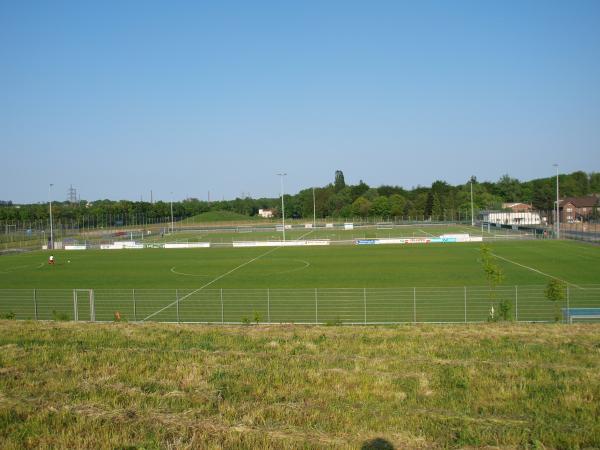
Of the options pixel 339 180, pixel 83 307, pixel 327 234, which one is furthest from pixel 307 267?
pixel 339 180

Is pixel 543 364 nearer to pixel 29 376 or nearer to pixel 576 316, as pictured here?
pixel 29 376

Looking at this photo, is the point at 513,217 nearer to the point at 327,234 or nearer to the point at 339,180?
the point at 327,234

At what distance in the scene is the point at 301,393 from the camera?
21.8 feet

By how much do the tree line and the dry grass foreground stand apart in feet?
349

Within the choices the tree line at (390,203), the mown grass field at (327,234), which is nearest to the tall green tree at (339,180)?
the tree line at (390,203)

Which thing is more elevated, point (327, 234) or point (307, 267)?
point (327, 234)

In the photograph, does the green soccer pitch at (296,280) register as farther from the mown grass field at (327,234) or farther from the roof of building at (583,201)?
the roof of building at (583,201)

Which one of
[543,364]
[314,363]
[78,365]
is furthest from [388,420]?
[78,365]

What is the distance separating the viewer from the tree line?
421 feet

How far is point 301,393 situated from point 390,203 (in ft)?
441

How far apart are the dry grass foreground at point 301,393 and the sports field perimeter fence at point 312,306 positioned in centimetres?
888

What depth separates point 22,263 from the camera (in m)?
49.9

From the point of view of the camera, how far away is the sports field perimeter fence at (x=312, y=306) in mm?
20469

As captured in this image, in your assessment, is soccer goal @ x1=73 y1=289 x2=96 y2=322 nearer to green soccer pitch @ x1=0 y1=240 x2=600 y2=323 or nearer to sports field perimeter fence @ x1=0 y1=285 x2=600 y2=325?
sports field perimeter fence @ x1=0 y1=285 x2=600 y2=325
